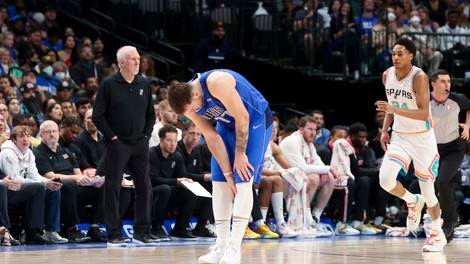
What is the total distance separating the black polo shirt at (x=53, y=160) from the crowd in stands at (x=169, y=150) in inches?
0.6

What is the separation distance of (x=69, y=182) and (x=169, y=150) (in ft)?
4.88

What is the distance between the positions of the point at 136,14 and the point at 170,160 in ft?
26.3

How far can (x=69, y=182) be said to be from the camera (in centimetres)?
1209

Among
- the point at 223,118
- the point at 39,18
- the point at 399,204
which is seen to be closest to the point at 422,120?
the point at 223,118

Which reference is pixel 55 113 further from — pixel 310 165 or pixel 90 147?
pixel 310 165

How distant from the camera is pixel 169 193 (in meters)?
12.8

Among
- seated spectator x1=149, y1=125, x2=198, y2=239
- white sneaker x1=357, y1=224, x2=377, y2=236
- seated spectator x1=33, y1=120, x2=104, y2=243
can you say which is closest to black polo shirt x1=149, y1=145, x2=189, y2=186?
seated spectator x1=149, y1=125, x2=198, y2=239

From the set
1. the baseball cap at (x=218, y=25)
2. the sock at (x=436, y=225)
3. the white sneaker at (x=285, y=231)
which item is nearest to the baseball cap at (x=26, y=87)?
the white sneaker at (x=285, y=231)

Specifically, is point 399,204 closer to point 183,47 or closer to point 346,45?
point 346,45

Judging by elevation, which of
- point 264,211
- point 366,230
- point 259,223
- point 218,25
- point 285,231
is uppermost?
point 218,25

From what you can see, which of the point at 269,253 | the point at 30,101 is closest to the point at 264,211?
the point at 269,253

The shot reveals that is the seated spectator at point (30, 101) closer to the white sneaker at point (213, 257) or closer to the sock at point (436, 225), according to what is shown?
the sock at point (436, 225)

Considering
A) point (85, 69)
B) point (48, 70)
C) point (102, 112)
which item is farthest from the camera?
point (85, 69)

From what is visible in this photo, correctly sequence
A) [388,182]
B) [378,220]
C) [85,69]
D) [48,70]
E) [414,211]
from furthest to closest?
1. [85,69]
2. [48,70]
3. [378,220]
4. [414,211]
5. [388,182]
